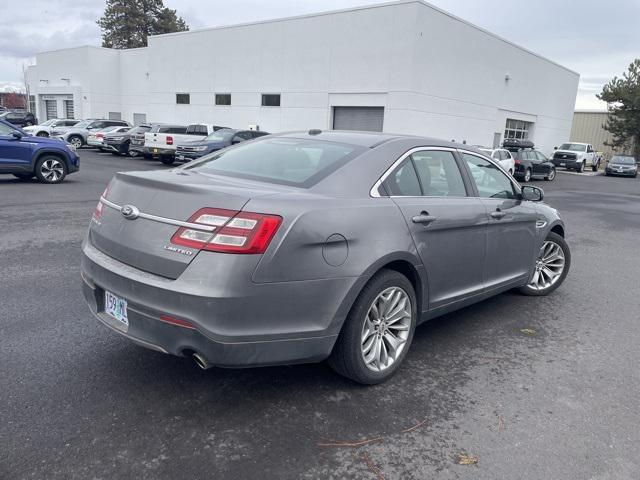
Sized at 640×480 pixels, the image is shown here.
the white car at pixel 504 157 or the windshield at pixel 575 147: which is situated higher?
the windshield at pixel 575 147

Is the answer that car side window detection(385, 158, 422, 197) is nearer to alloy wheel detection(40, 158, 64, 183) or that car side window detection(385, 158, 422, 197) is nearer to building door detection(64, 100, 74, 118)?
alloy wheel detection(40, 158, 64, 183)

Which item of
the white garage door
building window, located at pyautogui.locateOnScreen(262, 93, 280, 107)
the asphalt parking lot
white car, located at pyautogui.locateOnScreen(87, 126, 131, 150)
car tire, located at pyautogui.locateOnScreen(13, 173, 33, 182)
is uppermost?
building window, located at pyautogui.locateOnScreen(262, 93, 280, 107)

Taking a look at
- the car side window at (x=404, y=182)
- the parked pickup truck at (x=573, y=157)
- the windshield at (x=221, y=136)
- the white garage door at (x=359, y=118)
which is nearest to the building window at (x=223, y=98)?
the white garage door at (x=359, y=118)

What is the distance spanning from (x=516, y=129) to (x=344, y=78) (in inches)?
592

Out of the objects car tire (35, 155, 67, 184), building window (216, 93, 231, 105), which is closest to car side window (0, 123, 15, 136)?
car tire (35, 155, 67, 184)

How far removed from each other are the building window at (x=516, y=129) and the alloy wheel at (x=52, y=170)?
90.4 feet

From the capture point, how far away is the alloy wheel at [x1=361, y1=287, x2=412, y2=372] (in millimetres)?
3393

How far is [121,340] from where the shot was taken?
396cm

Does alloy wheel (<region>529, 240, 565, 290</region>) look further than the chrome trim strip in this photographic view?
Yes

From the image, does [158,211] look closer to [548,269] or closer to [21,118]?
[548,269]

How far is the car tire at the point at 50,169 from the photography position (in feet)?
41.9

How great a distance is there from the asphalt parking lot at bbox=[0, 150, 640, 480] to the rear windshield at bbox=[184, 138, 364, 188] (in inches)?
53.0

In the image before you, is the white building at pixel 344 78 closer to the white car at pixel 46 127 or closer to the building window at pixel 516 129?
the building window at pixel 516 129

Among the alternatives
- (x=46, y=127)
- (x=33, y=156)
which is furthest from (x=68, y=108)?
(x=33, y=156)
